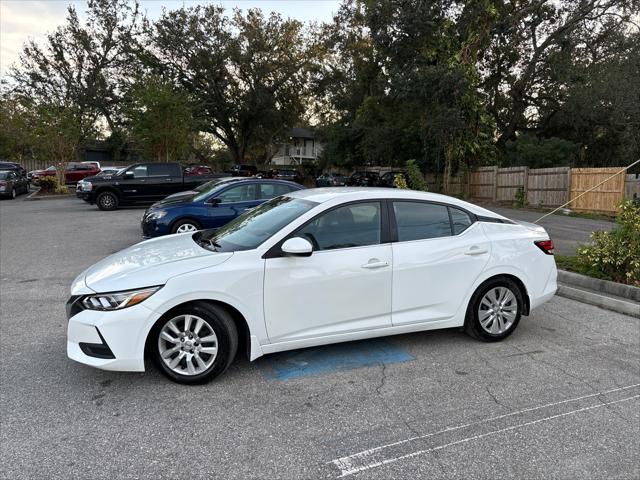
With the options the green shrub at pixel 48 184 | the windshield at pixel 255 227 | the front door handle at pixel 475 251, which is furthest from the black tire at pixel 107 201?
the front door handle at pixel 475 251

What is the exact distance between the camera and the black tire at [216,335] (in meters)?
3.73

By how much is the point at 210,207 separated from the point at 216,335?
6475 millimetres

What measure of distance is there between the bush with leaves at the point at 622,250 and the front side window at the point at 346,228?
14.1 ft

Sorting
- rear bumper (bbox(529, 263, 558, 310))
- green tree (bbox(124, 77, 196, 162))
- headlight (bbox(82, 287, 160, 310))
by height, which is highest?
green tree (bbox(124, 77, 196, 162))

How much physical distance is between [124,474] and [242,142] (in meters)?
42.2

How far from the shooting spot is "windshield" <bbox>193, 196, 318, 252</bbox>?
4219mm

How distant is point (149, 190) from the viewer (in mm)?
18312

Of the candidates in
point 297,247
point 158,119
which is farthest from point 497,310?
point 158,119

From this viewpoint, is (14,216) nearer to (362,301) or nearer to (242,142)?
(362,301)

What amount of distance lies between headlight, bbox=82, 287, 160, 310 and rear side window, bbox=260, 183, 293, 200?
676cm

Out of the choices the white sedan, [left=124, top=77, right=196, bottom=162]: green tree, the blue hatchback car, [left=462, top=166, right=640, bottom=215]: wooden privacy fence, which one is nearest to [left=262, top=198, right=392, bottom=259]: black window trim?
the white sedan

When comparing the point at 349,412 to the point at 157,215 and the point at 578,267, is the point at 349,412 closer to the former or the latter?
the point at 578,267

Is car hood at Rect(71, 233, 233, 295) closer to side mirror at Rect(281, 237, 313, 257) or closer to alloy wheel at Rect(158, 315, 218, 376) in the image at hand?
alloy wheel at Rect(158, 315, 218, 376)

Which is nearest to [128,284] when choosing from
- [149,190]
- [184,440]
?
[184,440]
